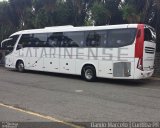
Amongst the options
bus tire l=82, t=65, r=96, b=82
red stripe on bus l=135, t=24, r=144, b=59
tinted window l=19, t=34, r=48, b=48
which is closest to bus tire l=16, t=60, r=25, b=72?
tinted window l=19, t=34, r=48, b=48

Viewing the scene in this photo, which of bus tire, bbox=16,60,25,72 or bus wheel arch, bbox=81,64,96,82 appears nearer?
bus wheel arch, bbox=81,64,96,82

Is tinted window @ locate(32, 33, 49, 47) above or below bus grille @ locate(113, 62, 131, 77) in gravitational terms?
above

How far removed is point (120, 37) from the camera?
1673cm

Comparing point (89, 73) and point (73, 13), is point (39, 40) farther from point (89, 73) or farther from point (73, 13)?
point (73, 13)

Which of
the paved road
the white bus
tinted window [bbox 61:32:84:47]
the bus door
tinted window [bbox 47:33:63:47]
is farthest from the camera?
tinted window [bbox 47:33:63:47]

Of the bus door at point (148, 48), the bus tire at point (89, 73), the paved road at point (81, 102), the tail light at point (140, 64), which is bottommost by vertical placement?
the paved road at point (81, 102)

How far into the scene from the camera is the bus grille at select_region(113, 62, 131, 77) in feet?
54.0

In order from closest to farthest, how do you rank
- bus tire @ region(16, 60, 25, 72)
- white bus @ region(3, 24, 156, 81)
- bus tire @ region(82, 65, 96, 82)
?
1. white bus @ region(3, 24, 156, 81)
2. bus tire @ region(82, 65, 96, 82)
3. bus tire @ region(16, 60, 25, 72)

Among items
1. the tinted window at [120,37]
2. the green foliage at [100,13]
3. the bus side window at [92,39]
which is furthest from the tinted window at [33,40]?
the tinted window at [120,37]

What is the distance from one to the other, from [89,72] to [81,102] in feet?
22.2

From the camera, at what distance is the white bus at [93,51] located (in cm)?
1639

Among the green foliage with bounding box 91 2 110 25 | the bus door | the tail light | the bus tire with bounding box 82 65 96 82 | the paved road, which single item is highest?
the green foliage with bounding box 91 2 110 25

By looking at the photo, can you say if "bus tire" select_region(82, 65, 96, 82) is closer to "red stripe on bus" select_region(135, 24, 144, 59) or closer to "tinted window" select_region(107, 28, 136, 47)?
"tinted window" select_region(107, 28, 136, 47)

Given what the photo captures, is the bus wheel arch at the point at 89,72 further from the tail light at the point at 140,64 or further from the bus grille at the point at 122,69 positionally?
the tail light at the point at 140,64
